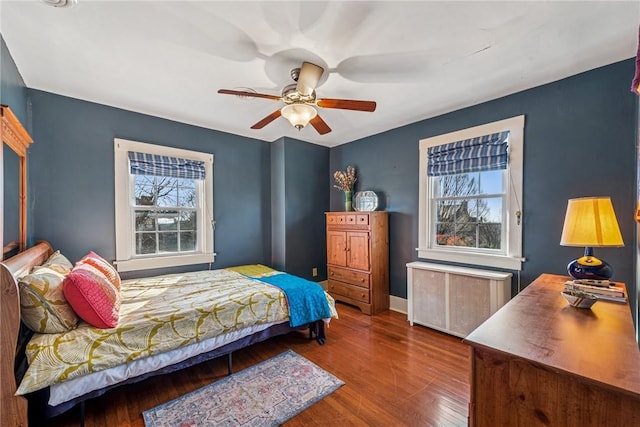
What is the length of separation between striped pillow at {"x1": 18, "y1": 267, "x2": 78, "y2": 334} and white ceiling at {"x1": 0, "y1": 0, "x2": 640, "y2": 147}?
158 centimetres

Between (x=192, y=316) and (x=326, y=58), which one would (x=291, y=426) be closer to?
(x=192, y=316)

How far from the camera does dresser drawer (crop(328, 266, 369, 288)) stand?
3476 millimetres

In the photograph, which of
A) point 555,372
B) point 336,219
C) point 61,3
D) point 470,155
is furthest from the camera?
point 336,219

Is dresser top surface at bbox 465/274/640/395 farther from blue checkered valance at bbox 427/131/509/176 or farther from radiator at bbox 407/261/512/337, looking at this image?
blue checkered valance at bbox 427/131/509/176

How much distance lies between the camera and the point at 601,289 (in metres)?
1.58

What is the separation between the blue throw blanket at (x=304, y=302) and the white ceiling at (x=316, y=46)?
1.91m

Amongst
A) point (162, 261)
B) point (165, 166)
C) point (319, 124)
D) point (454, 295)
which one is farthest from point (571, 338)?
point (165, 166)

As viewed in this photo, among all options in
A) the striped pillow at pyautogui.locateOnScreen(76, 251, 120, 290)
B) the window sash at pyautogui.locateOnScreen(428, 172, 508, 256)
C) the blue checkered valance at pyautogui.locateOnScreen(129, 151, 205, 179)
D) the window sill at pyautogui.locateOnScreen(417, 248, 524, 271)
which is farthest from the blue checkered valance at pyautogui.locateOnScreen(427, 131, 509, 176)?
the striped pillow at pyautogui.locateOnScreen(76, 251, 120, 290)

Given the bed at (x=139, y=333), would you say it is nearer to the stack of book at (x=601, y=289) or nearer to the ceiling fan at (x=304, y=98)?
the ceiling fan at (x=304, y=98)

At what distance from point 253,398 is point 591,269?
2384mm

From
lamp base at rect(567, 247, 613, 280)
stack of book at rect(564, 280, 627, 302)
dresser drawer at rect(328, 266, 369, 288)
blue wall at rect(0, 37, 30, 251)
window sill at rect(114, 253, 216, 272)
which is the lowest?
dresser drawer at rect(328, 266, 369, 288)

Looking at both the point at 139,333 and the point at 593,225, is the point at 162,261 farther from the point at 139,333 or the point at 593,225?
the point at 593,225

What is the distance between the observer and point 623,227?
6.79 feet

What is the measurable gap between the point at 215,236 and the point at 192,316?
1.77 metres
